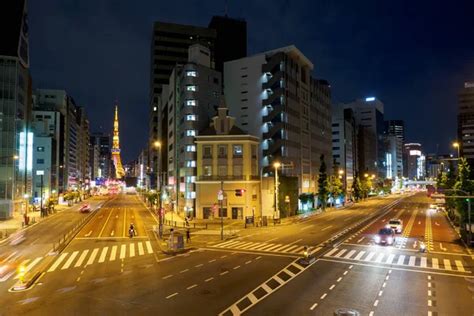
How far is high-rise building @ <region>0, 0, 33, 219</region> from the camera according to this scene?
3169 inches

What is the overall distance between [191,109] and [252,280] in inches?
2389

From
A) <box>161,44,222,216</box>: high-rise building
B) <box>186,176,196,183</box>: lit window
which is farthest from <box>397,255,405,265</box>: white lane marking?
<box>186,176,196,183</box>: lit window

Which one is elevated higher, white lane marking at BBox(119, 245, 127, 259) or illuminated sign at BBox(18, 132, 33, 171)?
illuminated sign at BBox(18, 132, 33, 171)

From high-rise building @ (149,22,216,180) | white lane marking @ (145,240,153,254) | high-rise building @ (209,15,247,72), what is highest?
high-rise building @ (209,15,247,72)

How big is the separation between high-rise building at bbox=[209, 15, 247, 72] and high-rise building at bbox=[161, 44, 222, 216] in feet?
313

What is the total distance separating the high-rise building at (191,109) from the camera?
82.7 m

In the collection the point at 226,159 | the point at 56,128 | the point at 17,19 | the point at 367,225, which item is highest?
the point at 17,19

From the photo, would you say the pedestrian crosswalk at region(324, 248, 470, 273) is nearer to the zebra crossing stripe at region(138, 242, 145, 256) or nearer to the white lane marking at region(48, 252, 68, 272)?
the zebra crossing stripe at region(138, 242, 145, 256)

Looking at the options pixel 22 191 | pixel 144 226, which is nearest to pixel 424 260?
pixel 144 226

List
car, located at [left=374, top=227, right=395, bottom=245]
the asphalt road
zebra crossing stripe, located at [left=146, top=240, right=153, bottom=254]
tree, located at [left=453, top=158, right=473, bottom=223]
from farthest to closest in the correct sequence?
tree, located at [left=453, top=158, right=473, bottom=223] < car, located at [left=374, top=227, right=395, bottom=245] < zebra crossing stripe, located at [left=146, top=240, right=153, bottom=254] < the asphalt road

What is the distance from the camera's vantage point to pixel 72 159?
19875 cm

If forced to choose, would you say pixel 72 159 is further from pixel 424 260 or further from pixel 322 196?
pixel 424 260

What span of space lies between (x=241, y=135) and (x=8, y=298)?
5671 cm

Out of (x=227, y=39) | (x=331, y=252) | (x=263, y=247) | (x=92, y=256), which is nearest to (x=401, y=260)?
(x=331, y=252)
